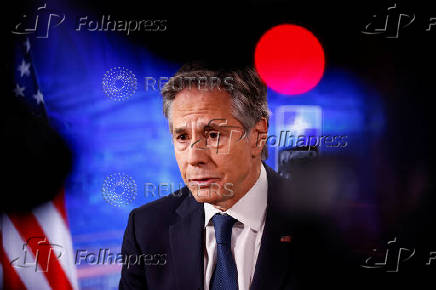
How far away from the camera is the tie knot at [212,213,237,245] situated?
1520 millimetres

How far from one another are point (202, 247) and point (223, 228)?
12 cm

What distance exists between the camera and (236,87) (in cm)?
150

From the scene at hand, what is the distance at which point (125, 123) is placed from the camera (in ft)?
5.57

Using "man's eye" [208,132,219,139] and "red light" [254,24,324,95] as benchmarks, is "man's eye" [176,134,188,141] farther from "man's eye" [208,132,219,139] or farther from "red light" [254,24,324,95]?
"red light" [254,24,324,95]

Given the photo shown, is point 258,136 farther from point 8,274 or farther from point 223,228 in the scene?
point 8,274

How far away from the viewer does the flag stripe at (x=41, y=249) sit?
1.74 metres

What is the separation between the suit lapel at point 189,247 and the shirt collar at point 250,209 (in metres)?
0.05

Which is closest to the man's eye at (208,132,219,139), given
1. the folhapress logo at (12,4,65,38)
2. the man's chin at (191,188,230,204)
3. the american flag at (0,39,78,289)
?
the man's chin at (191,188,230,204)

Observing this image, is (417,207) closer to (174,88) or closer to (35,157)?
(174,88)

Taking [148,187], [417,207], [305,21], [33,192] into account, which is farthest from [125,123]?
[417,207]

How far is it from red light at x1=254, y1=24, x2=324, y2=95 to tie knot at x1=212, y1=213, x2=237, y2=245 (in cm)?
61

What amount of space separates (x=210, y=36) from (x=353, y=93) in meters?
0.69


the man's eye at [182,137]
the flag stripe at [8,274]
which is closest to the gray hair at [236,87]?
the man's eye at [182,137]
